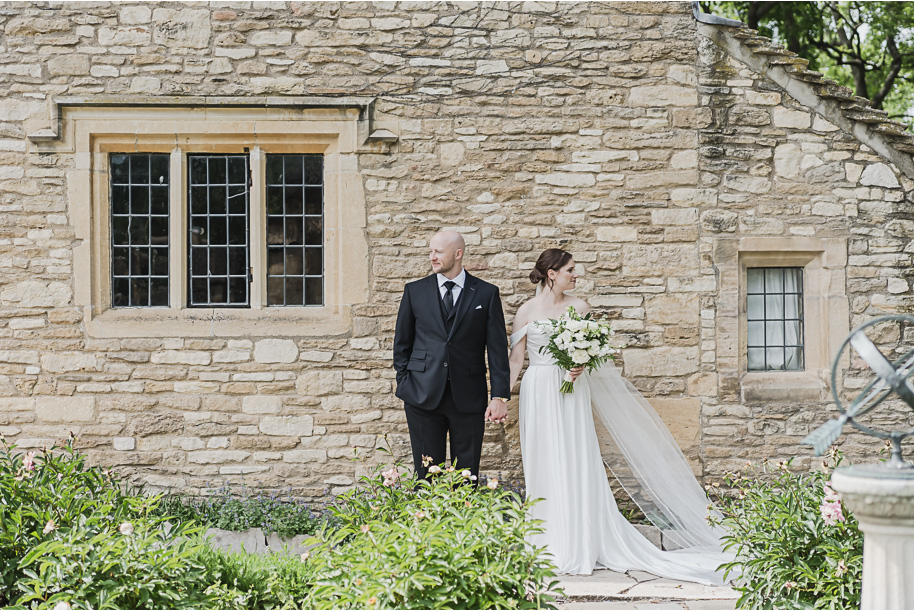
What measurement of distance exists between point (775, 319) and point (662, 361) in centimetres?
105

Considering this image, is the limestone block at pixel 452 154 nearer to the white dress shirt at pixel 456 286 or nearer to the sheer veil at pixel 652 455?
the white dress shirt at pixel 456 286

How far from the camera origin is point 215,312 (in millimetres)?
6133

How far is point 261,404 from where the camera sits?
607 centimetres

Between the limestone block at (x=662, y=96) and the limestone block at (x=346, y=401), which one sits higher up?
the limestone block at (x=662, y=96)

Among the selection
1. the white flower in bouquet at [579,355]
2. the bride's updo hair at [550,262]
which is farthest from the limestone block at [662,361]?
the white flower in bouquet at [579,355]

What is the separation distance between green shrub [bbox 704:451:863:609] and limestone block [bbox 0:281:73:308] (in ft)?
16.8

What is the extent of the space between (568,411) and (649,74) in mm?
2852

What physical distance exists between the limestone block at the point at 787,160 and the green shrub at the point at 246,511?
14.6 ft

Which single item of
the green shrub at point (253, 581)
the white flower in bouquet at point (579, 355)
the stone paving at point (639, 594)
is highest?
the white flower in bouquet at point (579, 355)

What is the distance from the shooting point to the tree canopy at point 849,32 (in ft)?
42.2

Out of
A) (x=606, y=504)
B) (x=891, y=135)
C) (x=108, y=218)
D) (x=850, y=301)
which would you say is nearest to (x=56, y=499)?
(x=108, y=218)

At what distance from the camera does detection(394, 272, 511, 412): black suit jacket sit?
197 inches

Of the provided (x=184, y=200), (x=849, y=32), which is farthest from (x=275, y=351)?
(x=849, y=32)

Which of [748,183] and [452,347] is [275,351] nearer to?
[452,347]
